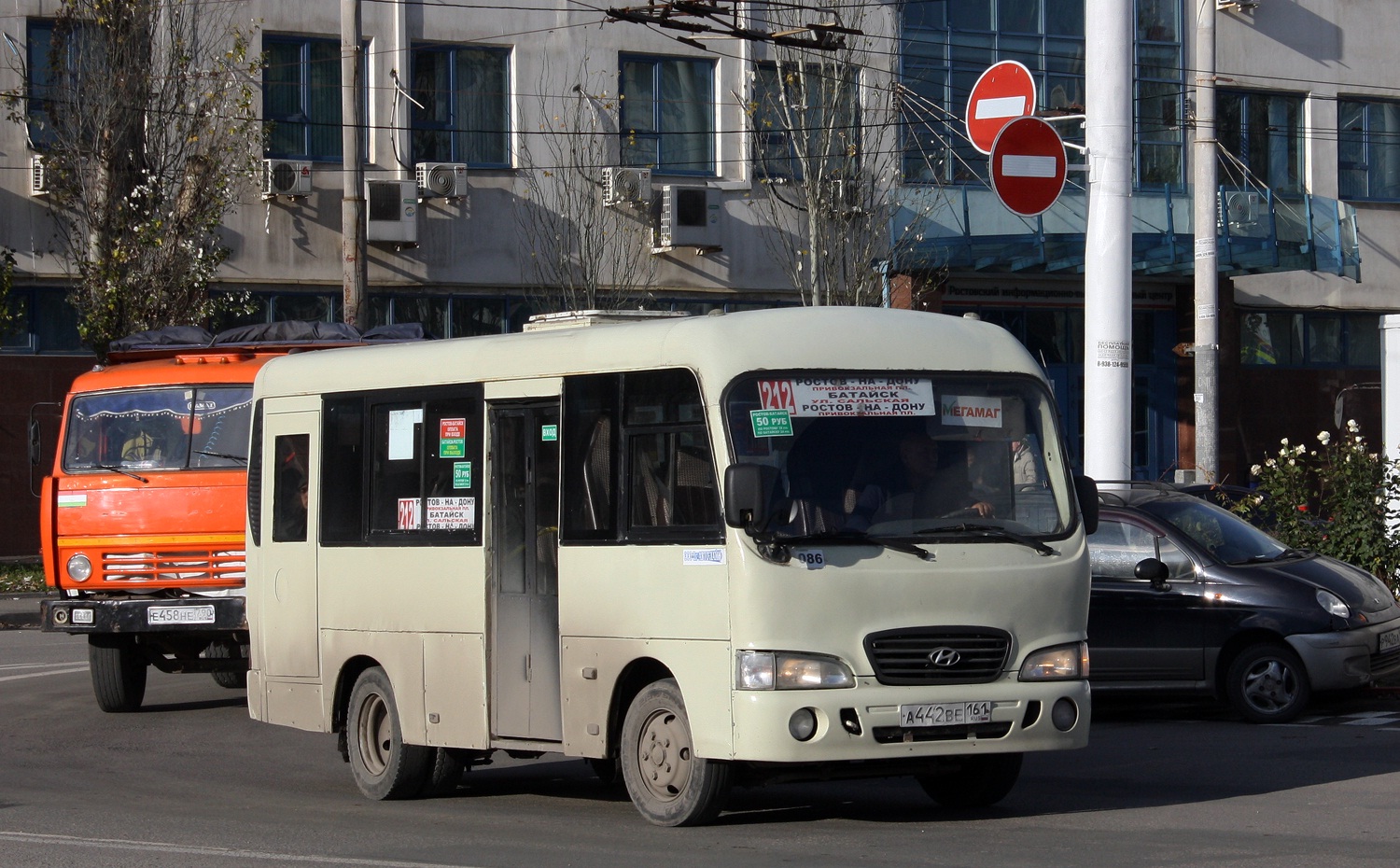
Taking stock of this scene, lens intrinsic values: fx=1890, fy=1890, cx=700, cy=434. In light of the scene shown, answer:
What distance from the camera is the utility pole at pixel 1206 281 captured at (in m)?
22.9

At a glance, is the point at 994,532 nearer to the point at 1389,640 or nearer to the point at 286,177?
the point at 1389,640

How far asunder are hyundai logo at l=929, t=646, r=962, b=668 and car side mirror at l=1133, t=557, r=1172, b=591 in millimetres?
5020

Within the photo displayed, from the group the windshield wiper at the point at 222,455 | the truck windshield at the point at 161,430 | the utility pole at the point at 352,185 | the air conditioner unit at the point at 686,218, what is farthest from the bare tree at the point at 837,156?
the windshield wiper at the point at 222,455

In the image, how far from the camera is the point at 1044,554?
30.3 ft

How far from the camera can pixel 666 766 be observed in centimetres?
918

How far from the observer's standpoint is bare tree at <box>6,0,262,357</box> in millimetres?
26750

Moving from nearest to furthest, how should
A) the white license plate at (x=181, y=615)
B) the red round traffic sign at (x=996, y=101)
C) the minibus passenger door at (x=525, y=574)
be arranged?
the minibus passenger door at (x=525, y=574) → the white license plate at (x=181, y=615) → the red round traffic sign at (x=996, y=101)

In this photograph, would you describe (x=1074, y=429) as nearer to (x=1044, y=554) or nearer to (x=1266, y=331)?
(x=1266, y=331)

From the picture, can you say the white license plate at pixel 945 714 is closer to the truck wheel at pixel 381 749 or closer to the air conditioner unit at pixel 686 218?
the truck wheel at pixel 381 749

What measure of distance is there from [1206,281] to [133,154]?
15.2m

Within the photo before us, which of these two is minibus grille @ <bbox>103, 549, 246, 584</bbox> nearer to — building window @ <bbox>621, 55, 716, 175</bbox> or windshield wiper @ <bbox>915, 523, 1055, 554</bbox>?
windshield wiper @ <bbox>915, 523, 1055, 554</bbox>

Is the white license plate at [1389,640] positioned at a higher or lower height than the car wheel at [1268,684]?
higher

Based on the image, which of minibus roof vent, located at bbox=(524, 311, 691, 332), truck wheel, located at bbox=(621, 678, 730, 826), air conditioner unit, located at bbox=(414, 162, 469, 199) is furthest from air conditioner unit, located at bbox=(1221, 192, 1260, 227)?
truck wheel, located at bbox=(621, 678, 730, 826)

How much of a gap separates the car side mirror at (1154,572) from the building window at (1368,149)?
24295mm
